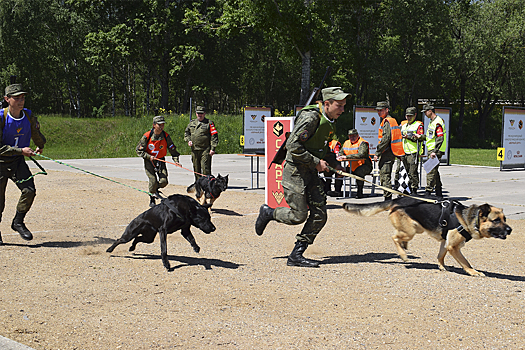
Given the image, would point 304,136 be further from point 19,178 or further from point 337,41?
point 337,41

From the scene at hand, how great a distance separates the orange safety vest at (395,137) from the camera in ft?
37.2

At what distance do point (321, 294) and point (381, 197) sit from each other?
27.3 feet

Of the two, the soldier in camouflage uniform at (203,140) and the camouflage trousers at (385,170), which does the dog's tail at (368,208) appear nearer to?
the camouflage trousers at (385,170)

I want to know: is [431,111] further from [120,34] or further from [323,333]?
[120,34]

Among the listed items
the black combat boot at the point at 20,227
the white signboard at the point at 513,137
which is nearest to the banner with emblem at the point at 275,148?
the black combat boot at the point at 20,227

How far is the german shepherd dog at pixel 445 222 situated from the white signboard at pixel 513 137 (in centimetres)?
1537

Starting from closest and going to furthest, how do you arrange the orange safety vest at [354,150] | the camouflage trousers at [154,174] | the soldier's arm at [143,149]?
1. the soldier's arm at [143,149]
2. the camouflage trousers at [154,174]
3. the orange safety vest at [354,150]

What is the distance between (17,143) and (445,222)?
551cm

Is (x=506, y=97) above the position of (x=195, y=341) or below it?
above

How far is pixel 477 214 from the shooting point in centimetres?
551

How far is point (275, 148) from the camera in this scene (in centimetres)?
988

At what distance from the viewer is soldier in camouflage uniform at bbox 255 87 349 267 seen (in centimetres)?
603

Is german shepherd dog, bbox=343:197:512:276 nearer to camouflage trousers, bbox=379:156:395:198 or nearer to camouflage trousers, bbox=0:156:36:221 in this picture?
camouflage trousers, bbox=0:156:36:221

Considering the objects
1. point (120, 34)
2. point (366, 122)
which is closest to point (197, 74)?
point (120, 34)
